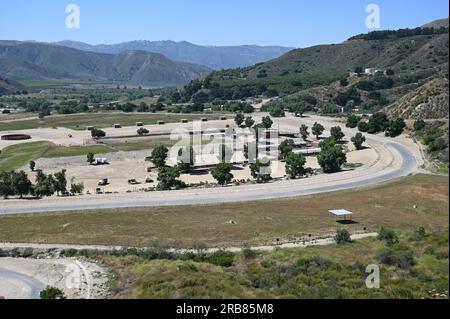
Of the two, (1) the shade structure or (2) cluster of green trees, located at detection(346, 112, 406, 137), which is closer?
(1) the shade structure

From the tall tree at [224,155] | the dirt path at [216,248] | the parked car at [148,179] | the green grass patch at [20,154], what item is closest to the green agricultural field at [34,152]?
the green grass patch at [20,154]

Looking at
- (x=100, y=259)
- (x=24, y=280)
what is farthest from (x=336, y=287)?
(x=24, y=280)

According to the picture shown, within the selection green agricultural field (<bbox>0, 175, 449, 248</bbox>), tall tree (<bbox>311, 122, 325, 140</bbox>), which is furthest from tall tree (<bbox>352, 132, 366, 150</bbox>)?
green agricultural field (<bbox>0, 175, 449, 248</bbox>)

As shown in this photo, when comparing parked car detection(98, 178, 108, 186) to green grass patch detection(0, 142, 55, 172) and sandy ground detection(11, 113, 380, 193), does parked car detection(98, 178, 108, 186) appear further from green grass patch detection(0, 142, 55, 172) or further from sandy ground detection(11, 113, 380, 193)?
green grass patch detection(0, 142, 55, 172)

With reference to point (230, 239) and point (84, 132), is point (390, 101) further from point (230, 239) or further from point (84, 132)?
point (230, 239)
